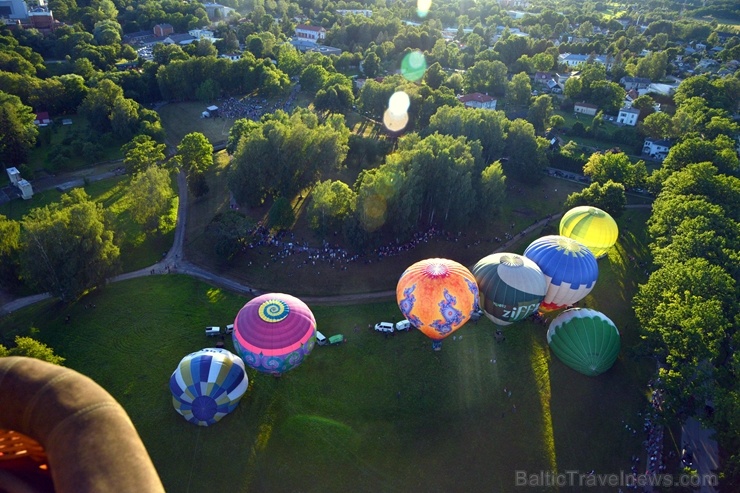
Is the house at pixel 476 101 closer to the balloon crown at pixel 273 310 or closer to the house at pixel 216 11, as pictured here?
the balloon crown at pixel 273 310

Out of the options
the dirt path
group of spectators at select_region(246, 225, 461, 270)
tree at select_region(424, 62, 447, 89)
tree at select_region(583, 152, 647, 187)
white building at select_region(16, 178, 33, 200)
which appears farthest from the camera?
tree at select_region(424, 62, 447, 89)

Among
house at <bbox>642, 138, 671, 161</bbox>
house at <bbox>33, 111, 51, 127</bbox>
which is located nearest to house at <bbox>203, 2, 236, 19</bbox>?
house at <bbox>33, 111, 51, 127</bbox>

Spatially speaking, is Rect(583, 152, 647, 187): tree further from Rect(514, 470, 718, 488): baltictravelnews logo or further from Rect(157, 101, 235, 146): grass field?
Rect(157, 101, 235, 146): grass field

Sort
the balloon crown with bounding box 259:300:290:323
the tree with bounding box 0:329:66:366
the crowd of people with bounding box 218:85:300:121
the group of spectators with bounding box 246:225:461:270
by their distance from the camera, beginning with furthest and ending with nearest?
the crowd of people with bounding box 218:85:300:121
the group of spectators with bounding box 246:225:461:270
the balloon crown with bounding box 259:300:290:323
the tree with bounding box 0:329:66:366

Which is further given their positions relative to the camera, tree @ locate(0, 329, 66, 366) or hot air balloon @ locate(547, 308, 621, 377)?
hot air balloon @ locate(547, 308, 621, 377)

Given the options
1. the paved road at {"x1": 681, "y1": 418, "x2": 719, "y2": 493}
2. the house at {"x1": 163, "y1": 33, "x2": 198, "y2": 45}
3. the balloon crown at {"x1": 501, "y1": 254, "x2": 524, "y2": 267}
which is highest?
the balloon crown at {"x1": 501, "y1": 254, "x2": 524, "y2": 267}

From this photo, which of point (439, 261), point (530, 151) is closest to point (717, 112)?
point (530, 151)

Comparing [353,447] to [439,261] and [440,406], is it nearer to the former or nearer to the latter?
[440,406]

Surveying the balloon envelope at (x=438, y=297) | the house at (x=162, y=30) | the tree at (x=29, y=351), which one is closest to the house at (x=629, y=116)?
the balloon envelope at (x=438, y=297)

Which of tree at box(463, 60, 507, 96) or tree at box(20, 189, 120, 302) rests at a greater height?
tree at box(20, 189, 120, 302)
